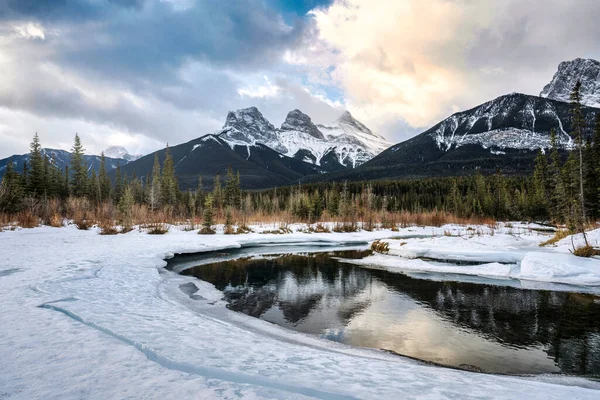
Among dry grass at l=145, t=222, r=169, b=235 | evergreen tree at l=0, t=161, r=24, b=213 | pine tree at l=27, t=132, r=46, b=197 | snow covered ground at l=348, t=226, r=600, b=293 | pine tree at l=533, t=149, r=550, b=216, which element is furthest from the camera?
pine tree at l=533, t=149, r=550, b=216

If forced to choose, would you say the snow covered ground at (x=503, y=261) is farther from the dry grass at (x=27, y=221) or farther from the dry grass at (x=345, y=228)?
the dry grass at (x=27, y=221)

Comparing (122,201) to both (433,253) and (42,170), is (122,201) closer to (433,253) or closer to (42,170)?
(42,170)

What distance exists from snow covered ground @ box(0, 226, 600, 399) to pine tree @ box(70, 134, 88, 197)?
52.8m

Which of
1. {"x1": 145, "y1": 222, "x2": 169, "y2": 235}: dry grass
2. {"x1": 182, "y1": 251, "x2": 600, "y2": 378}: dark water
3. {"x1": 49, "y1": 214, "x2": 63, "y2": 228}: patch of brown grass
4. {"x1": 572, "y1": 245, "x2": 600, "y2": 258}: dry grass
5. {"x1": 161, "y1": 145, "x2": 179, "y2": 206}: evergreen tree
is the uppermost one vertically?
→ {"x1": 161, "y1": 145, "x2": 179, "y2": 206}: evergreen tree

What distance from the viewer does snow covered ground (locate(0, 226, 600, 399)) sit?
3369 millimetres

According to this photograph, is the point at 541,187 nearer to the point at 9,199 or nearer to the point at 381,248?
the point at 381,248

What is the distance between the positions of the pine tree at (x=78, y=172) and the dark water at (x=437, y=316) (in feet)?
165

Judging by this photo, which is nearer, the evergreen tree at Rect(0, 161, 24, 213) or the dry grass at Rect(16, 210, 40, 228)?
the dry grass at Rect(16, 210, 40, 228)

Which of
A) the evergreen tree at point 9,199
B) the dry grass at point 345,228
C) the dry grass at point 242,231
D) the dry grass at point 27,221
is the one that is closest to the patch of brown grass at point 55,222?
the dry grass at point 27,221

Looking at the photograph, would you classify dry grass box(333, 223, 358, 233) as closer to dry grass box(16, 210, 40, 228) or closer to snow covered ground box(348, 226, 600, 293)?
snow covered ground box(348, 226, 600, 293)

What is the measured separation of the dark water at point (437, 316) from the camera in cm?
593

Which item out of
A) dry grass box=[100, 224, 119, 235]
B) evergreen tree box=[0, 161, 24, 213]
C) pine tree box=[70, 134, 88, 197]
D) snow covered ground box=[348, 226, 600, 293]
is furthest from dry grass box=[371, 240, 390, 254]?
pine tree box=[70, 134, 88, 197]

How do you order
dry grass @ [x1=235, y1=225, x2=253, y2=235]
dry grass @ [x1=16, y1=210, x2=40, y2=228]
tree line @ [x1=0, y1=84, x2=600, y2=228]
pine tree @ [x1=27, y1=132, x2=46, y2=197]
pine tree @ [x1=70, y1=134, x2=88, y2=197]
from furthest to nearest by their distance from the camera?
pine tree @ [x1=70, y1=134, x2=88, y2=197] < pine tree @ [x1=27, y1=132, x2=46, y2=197] < tree line @ [x1=0, y1=84, x2=600, y2=228] < dry grass @ [x1=235, y1=225, x2=253, y2=235] < dry grass @ [x1=16, y1=210, x2=40, y2=228]

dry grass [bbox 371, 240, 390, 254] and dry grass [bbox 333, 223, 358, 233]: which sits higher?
dry grass [bbox 333, 223, 358, 233]
